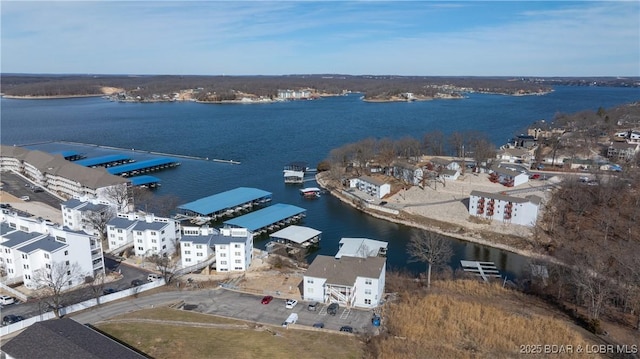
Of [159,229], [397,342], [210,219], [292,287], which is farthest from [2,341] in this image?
[210,219]

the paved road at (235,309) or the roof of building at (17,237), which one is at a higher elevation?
the roof of building at (17,237)

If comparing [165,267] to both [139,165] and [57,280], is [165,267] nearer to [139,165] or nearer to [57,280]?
[57,280]

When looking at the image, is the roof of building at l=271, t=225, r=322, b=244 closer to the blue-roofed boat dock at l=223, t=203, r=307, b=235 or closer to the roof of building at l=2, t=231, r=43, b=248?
the blue-roofed boat dock at l=223, t=203, r=307, b=235

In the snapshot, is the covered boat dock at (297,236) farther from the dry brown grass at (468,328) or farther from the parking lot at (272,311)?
the dry brown grass at (468,328)

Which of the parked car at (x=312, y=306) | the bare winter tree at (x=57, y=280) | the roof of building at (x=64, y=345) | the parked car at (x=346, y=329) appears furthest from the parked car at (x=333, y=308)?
the bare winter tree at (x=57, y=280)

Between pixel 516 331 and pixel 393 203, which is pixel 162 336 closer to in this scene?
pixel 516 331
